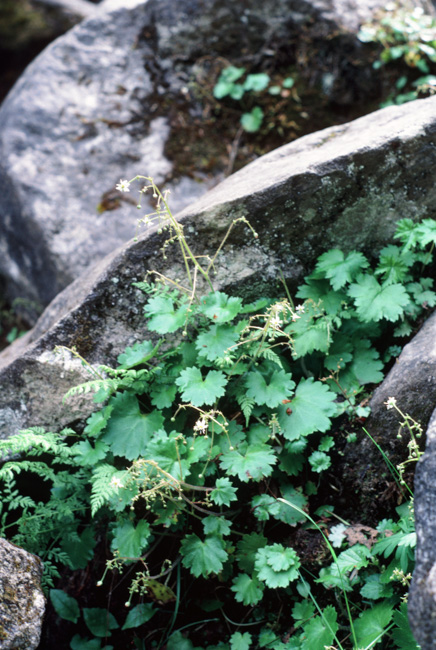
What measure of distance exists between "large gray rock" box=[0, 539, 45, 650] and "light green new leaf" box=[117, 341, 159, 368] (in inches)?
39.8

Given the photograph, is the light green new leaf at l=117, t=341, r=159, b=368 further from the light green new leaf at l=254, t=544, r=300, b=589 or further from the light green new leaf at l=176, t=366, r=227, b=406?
the light green new leaf at l=254, t=544, r=300, b=589

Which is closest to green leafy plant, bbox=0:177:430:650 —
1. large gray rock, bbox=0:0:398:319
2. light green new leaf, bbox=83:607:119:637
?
light green new leaf, bbox=83:607:119:637

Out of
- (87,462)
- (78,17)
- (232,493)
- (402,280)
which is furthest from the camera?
(78,17)

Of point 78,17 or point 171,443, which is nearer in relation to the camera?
point 171,443

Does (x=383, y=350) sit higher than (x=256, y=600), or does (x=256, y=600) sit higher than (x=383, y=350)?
(x=383, y=350)

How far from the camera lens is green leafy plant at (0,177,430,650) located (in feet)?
7.79

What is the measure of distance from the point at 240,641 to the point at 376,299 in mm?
1843

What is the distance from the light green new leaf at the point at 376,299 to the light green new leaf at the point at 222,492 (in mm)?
1096

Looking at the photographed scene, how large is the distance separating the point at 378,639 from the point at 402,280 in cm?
171

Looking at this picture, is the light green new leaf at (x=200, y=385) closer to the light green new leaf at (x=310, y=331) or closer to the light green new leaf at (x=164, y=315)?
the light green new leaf at (x=164, y=315)

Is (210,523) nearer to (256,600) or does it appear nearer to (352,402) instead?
(256,600)

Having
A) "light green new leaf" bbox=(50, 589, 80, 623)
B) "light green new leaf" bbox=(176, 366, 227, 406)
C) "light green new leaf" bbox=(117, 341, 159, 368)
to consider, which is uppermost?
"light green new leaf" bbox=(117, 341, 159, 368)

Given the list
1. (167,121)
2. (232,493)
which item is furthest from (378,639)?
(167,121)

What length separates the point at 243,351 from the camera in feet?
8.69
